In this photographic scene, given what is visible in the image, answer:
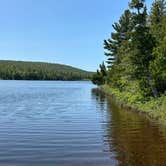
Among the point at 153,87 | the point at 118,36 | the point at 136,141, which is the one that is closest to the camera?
the point at 136,141

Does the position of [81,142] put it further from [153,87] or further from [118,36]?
[118,36]

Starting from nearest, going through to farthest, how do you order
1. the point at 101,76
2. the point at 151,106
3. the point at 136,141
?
the point at 136,141
the point at 151,106
the point at 101,76

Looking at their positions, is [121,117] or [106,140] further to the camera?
[121,117]

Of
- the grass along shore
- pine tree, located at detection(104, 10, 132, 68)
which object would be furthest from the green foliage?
the grass along shore

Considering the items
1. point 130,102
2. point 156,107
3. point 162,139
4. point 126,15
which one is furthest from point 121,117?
point 126,15

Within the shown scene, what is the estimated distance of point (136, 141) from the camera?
1650cm

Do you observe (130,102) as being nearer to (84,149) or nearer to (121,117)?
(121,117)

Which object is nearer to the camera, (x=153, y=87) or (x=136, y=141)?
(x=136, y=141)

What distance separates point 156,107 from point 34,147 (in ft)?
43.8

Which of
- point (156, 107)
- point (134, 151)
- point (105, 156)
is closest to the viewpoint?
point (105, 156)

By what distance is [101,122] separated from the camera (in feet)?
77.7

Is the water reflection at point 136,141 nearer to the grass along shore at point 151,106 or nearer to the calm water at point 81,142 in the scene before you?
the calm water at point 81,142

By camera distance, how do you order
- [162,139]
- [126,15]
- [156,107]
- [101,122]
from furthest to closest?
[126,15]
[156,107]
[101,122]
[162,139]

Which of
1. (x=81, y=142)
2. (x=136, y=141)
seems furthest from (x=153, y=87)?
(x=81, y=142)
